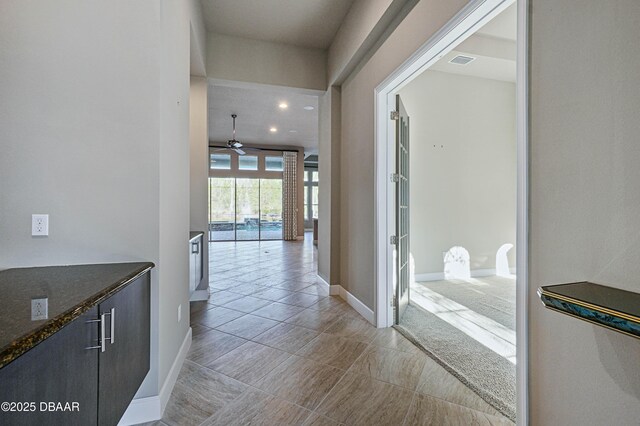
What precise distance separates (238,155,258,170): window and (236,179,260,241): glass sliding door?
1.47 feet

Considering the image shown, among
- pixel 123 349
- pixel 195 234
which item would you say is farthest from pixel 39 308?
pixel 195 234

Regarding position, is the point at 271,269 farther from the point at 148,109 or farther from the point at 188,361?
the point at 148,109

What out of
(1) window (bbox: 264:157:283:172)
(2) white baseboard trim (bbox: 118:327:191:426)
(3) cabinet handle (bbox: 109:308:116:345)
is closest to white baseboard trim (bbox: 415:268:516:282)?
(2) white baseboard trim (bbox: 118:327:191:426)

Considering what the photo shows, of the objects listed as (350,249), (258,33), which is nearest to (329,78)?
(258,33)

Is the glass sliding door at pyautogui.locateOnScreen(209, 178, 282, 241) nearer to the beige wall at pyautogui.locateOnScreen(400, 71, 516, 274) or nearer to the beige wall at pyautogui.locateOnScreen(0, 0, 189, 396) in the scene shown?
the beige wall at pyautogui.locateOnScreen(400, 71, 516, 274)

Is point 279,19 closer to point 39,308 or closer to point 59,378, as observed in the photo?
point 39,308

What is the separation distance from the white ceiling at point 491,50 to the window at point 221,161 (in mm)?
7520

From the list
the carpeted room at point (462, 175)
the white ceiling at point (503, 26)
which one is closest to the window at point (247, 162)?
the carpeted room at point (462, 175)

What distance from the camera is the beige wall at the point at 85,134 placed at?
1.56m

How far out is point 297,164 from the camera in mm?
10781

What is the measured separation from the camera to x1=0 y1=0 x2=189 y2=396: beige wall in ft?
5.13

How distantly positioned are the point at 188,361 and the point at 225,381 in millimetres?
450

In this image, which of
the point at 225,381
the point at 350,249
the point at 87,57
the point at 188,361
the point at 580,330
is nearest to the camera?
the point at 580,330

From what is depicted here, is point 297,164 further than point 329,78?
Yes
